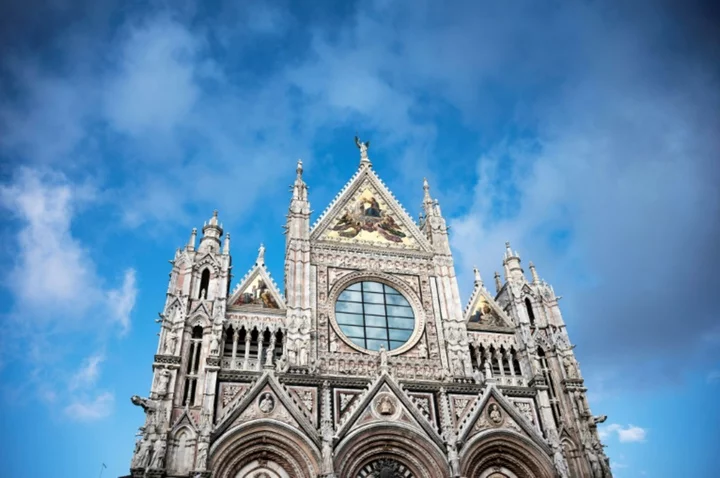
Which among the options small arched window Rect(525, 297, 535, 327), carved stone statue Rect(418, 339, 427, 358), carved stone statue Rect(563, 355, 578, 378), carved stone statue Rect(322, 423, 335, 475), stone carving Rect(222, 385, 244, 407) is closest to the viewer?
carved stone statue Rect(322, 423, 335, 475)

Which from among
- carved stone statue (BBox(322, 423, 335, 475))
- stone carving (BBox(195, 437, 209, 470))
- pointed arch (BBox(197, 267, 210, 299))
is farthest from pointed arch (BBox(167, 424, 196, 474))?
pointed arch (BBox(197, 267, 210, 299))

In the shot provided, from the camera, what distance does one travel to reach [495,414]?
2164 centimetres

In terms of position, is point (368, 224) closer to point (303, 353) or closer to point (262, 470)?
point (303, 353)

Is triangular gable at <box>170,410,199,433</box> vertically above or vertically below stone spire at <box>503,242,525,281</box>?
below

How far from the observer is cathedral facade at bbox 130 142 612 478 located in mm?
19344

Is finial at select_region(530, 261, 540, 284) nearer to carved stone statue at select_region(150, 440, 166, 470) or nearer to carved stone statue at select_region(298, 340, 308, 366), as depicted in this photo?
carved stone statue at select_region(298, 340, 308, 366)

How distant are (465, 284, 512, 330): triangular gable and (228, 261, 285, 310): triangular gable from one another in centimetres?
815

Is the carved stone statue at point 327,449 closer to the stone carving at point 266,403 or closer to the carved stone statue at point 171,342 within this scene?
the stone carving at point 266,403

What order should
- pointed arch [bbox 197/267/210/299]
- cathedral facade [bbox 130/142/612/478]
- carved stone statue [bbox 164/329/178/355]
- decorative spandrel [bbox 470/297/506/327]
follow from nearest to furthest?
cathedral facade [bbox 130/142/612/478] → carved stone statue [bbox 164/329/178/355] → pointed arch [bbox 197/267/210/299] → decorative spandrel [bbox 470/297/506/327]

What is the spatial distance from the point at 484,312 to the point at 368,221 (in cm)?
675

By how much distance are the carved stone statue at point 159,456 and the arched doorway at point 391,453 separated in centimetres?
552

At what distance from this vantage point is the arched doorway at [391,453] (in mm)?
19672

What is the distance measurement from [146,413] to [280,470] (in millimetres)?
4730

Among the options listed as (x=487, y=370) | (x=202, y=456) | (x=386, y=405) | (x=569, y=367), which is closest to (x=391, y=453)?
(x=386, y=405)
